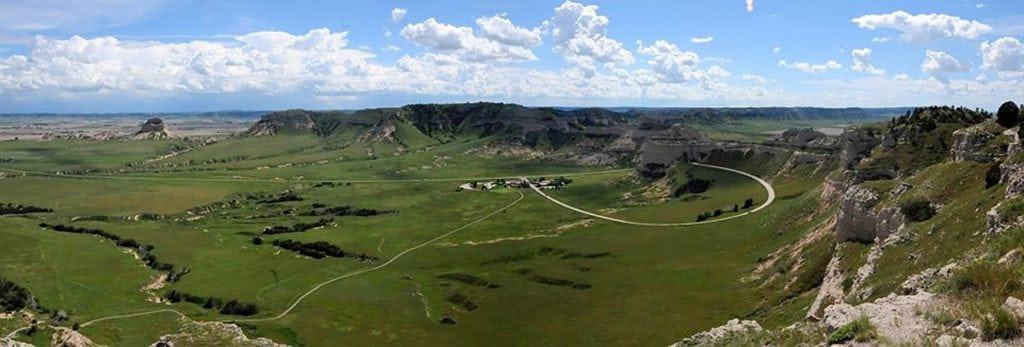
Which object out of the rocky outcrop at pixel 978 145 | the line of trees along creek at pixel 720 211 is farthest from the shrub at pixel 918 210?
the line of trees along creek at pixel 720 211

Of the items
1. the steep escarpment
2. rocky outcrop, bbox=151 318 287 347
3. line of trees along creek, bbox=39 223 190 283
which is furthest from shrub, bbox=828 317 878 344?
line of trees along creek, bbox=39 223 190 283

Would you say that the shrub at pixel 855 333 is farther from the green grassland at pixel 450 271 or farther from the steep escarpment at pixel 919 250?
the green grassland at pixel 450 271

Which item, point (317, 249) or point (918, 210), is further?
point (317, 249)

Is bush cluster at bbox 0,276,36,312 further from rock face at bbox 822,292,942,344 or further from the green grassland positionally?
rock face at bbox 822,292,942,344

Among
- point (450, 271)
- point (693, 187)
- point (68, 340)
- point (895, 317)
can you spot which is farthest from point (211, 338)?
point (693, 187)

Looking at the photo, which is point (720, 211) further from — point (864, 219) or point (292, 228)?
point (292, 228)

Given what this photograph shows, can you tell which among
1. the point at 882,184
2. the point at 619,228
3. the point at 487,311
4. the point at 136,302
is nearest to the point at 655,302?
the point at 487,311

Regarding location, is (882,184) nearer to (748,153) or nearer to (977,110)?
(977,110)
